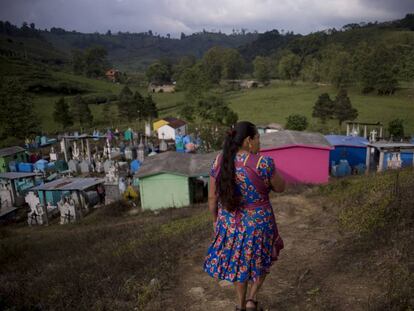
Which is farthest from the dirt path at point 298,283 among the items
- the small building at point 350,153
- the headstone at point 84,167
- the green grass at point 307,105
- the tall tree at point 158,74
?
the tall tree at point 158,74

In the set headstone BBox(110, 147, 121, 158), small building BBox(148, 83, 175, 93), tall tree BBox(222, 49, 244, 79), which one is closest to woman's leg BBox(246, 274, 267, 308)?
headstone BBox(110, 147, 121, 158)

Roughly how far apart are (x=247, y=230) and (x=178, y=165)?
12742 millimetres

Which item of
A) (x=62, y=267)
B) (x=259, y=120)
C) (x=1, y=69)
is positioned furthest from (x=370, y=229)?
(x=1, y=69)

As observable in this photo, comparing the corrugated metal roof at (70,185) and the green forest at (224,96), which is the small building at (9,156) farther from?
the corrugated metal roof at (70,185)

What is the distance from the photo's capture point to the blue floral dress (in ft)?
10.8

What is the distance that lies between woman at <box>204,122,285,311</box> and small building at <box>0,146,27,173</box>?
23.8 metres

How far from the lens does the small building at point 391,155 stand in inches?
620

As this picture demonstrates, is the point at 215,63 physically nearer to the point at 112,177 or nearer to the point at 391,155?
the point at 112,177

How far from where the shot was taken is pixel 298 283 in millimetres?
5086

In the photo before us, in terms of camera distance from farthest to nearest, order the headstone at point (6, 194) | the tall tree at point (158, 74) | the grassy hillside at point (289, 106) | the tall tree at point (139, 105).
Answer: the tall tree at point (158, 74), the tall tree at point (139, 105), the grassy hillside at point (289, 106), the headstone at point (6, 194)

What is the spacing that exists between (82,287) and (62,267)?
1641 mm

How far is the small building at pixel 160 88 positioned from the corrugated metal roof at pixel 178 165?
6246cm

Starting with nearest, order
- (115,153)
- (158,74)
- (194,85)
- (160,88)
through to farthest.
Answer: (115,153), (194,85), (160,88), (158,74)

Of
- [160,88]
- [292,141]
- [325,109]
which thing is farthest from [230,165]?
[160,88]
